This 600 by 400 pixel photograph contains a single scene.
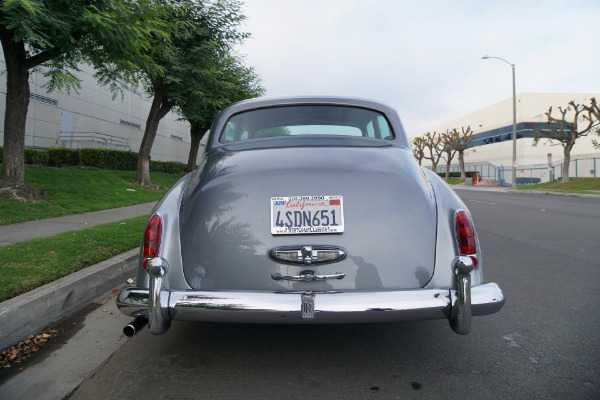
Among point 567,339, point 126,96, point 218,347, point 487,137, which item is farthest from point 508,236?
point 487,137

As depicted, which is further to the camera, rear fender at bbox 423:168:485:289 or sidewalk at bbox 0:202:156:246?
sidewalk at bbox 0:202:156:246

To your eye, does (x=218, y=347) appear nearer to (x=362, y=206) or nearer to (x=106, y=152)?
(x=362, y=206)

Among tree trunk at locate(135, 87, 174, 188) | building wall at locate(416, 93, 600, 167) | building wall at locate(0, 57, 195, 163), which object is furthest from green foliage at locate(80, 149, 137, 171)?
building wall at locate(416, 93, 600, 167)

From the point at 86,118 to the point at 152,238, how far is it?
87.8ft

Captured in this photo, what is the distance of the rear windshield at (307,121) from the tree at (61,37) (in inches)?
219

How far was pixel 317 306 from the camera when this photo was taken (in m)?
2.09

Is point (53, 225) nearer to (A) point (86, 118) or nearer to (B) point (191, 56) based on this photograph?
(B) point (191, 56)

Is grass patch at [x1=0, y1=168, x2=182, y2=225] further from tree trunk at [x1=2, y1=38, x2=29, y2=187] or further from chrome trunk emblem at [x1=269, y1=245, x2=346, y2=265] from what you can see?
chrome trunk emblem at [x1=269, y1=245, x2=346, y2=265]

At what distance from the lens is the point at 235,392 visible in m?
2.27

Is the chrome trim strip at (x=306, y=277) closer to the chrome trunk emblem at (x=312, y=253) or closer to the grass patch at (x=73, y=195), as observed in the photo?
the chrome trunk emblem at (x=312, y=253)

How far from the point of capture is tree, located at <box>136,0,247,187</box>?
16.2 meters

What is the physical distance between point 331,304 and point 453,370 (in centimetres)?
100

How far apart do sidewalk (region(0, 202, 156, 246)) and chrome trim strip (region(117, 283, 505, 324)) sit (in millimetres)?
4731

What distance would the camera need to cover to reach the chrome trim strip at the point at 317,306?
2.09m
